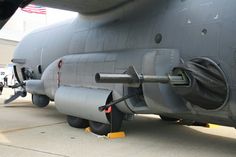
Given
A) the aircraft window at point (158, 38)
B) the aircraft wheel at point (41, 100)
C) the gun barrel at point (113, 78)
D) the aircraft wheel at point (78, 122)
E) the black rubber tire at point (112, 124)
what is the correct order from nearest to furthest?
the gun barrel at point (113, 78) → the aircraft window at point (158, 38) → the black rubber tire at point (112, 124) → the aircraft wheel at point (78, 122) → the aircraft wheel at point (41, 100)

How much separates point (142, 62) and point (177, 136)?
226 centimetres

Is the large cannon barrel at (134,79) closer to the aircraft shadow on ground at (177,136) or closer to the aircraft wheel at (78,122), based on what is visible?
Answer: the aircraft shadow on ground at (177,136)

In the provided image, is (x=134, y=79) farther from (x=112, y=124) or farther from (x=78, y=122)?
(x=78, y=122)

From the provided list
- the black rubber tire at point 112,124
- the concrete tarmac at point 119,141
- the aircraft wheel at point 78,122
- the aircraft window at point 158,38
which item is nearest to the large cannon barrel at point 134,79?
the aircraft window at point 158,38

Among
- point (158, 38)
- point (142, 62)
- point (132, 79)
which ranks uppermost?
point (158, 38)

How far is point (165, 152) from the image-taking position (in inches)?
250

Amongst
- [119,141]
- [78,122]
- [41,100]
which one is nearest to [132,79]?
[119,141]

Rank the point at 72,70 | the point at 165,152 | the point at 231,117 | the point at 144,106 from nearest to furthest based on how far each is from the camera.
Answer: the point at 231,117
the point at 165,152
the point at 144,106
the point at 72,70

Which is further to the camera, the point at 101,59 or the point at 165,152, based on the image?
the point at 101,59

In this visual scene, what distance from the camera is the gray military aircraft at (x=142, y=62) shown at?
5609 millimetres

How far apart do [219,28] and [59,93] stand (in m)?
4.70

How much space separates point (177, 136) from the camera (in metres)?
7.89

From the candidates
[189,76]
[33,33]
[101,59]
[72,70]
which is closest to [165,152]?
[189,76]

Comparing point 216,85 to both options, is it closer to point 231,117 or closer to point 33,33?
point 231,117
